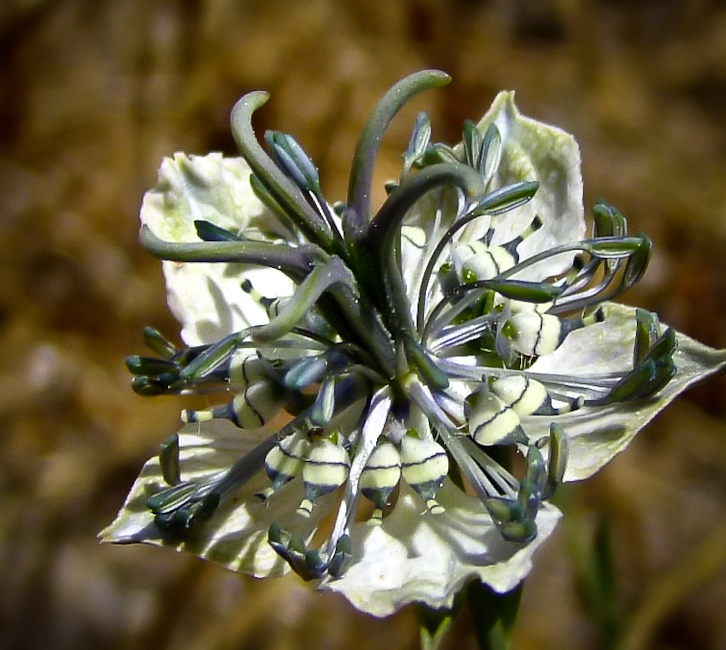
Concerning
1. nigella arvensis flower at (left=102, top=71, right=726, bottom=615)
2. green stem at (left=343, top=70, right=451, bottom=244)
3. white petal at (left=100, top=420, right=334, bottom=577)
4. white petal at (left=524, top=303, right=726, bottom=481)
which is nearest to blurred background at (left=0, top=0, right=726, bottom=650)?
white petal at (left=524, top=303, right=726, bottom=481)

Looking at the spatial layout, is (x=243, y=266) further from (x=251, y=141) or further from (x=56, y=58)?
(x=56, y=58)

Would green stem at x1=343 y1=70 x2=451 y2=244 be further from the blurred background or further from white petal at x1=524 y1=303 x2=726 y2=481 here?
the blurred background

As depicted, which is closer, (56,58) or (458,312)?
(458,312)

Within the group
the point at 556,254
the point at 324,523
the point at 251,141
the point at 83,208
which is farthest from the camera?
the point at 83,208

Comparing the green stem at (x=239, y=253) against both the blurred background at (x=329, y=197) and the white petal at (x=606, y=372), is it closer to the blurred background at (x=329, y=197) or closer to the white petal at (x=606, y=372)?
the white petal at (x=606, y=372)

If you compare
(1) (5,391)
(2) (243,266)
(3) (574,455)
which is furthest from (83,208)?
(3) (574,455)

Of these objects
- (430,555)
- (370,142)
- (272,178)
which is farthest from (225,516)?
(370,142)

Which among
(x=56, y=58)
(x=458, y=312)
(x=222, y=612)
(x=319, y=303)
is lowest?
(x=222, y=612)
